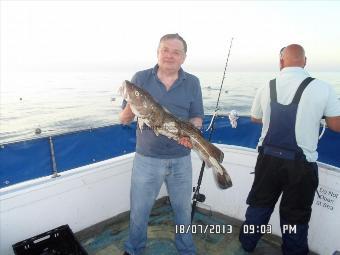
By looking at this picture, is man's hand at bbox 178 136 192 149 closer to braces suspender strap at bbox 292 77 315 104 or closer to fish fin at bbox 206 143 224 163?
fish fin at bbox 206 143 224 163

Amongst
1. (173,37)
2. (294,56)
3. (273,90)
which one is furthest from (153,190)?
(294,56)

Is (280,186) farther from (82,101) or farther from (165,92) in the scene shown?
(82,101)

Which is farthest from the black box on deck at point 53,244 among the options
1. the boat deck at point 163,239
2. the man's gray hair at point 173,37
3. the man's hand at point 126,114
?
the man's gray hair at point 173,37

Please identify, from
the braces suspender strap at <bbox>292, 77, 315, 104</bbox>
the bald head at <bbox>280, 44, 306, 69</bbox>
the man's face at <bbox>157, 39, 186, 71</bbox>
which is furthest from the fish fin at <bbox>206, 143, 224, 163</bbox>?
the bald head at <bbox>280, 44, 306, 69</bbox>

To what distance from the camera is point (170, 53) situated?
352 cm

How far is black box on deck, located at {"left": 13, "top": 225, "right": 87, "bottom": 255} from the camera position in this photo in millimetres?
3641

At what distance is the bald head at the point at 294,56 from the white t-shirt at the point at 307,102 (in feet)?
0.29

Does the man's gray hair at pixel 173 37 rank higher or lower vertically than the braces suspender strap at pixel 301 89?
higher

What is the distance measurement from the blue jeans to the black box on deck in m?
0.73

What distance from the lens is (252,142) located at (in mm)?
6172

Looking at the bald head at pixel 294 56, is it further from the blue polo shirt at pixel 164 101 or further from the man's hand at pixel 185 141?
the man's hand at pixel 185 141

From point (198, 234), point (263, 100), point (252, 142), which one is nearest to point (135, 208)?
point (198, 234)

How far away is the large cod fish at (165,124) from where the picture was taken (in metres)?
3.16

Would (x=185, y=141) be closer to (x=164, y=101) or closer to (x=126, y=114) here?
(x=164, y=101)
